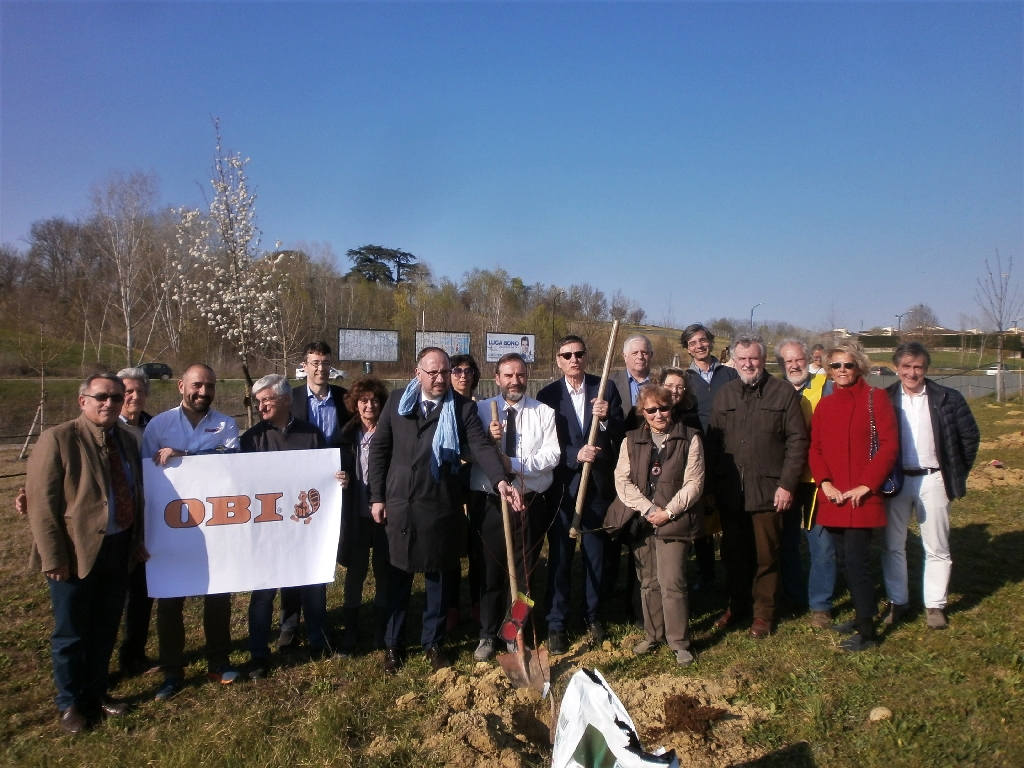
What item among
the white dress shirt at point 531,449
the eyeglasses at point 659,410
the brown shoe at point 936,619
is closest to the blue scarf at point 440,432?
the white dress shirt at point 531,449

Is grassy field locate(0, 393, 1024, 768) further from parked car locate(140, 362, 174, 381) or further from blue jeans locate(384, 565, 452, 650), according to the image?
parked car locate(140, 362, 174, 381)

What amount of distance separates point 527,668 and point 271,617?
194cm

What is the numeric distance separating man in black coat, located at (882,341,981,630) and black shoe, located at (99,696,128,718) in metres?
5.46

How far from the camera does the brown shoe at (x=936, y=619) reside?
492 centimetres

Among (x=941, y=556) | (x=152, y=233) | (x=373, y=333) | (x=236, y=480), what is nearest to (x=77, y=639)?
(x=236, y=480)

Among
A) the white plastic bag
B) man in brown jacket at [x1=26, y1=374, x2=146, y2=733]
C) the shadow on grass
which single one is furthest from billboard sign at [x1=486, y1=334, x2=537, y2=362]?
the white plastic bag

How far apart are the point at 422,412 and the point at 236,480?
1.45 metres

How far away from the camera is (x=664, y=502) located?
4.65 meters

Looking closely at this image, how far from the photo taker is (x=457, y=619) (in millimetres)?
5547

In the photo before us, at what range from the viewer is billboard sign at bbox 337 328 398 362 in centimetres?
2450

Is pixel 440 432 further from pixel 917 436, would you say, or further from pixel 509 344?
pixel 509 344

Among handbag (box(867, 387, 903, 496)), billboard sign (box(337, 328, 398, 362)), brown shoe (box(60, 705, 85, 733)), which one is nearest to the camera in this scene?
brown shoe (box(60, 705, 85, 733))

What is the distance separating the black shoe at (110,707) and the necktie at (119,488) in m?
1.08

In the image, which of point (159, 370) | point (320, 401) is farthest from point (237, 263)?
point (159, 370)
